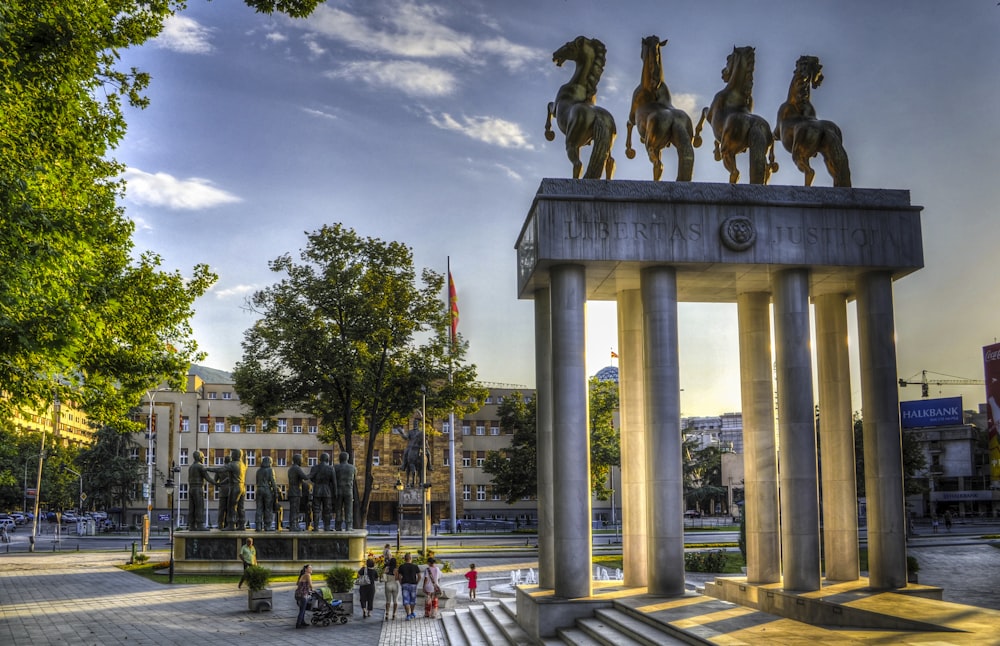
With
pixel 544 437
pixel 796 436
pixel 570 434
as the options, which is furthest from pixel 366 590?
pixel 796 436

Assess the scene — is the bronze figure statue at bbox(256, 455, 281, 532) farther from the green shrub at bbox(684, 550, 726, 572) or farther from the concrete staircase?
the green shrub at bbox(684, 550, 726, 572)

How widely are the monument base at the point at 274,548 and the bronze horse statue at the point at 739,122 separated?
21.5m

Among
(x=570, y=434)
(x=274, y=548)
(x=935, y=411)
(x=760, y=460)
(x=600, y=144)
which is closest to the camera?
(x=570, y=434)

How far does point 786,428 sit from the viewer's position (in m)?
19.0

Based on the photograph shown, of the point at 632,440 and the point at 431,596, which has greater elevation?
the point at 632,440

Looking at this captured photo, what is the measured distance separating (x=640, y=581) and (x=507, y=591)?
8.67 metres

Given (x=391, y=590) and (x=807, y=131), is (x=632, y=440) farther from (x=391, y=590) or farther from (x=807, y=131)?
(x=807, y=131)

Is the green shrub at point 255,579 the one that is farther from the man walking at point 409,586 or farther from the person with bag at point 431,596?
the person with bag at point 431,596

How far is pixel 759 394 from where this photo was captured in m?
20.7

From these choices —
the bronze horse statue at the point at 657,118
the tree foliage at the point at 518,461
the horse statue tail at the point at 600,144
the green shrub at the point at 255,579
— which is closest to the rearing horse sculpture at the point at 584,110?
the horse statue tail at the point at 600,144

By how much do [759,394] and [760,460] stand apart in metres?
1.54

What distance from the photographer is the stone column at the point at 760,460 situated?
66.6 feet

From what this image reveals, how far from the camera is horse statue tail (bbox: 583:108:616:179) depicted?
19.5m


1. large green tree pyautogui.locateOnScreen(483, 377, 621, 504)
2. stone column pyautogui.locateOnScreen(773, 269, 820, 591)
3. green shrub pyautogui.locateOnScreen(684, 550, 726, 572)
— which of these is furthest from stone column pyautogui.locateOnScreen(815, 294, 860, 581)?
large green tree pyautogui.locateOnScreen(483, 377, 621, 504)
